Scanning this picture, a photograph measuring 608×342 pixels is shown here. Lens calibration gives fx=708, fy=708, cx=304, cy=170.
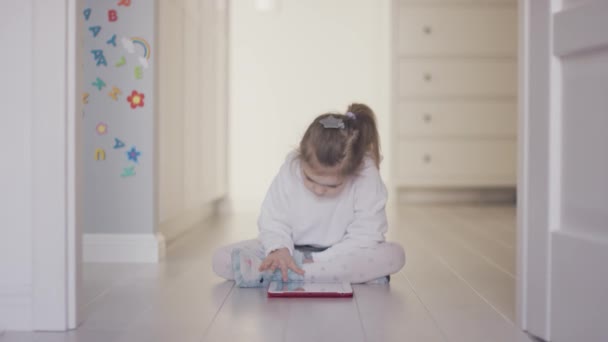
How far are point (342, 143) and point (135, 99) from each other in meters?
0.79

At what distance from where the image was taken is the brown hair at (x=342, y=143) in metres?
1.74

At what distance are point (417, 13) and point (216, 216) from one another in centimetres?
164

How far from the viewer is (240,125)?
463 cm

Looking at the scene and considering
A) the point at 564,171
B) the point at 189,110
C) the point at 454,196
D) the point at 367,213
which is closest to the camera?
the point at 564,171

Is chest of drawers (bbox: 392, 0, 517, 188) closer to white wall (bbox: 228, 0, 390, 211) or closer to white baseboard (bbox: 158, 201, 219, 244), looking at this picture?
white wall (bbox: 228, 0, 390, 211)

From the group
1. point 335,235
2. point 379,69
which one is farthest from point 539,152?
point 379,69

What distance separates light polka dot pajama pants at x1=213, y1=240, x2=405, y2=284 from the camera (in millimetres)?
1798

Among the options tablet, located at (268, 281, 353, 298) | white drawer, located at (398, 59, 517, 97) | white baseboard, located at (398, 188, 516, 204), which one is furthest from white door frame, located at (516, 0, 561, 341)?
white baseboard, located at (398, 188, 516, 204)

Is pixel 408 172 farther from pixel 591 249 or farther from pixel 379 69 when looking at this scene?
Result: pixel 591 249

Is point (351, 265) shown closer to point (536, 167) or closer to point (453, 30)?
point (536, 167)

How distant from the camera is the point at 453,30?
4113mm
